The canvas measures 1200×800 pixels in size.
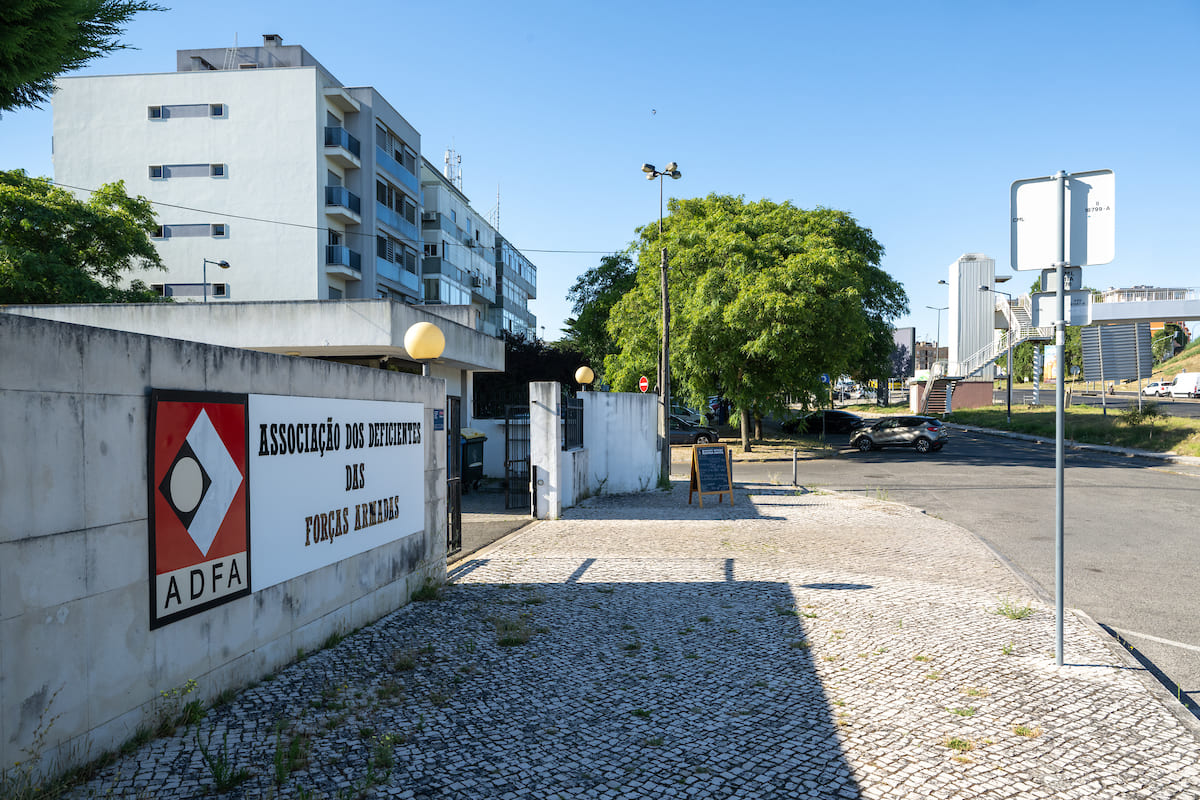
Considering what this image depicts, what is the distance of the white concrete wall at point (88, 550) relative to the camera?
3422 millimetres

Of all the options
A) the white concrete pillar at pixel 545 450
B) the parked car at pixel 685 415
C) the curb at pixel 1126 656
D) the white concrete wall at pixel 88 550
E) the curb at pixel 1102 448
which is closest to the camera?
the white concrete wall at pixel 88 550

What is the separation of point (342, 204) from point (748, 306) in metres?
21.5

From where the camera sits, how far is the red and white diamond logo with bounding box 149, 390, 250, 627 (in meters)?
4.32

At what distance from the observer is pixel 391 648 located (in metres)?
6.03

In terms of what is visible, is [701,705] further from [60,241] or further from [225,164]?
[225,164]

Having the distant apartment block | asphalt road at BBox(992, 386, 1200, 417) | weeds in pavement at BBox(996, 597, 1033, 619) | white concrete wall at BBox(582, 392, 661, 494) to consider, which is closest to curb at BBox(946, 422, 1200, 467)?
asphalt road at BBox(992, 386, 1200, 417)

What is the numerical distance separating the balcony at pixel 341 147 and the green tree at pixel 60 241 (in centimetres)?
1054

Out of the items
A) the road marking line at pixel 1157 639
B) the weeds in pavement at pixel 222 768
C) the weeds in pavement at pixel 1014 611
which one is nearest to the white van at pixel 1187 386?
the weeds in pavement at pixel 1014 611

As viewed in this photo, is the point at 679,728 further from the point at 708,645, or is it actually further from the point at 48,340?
the point at 48,340

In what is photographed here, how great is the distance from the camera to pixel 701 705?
4.89m

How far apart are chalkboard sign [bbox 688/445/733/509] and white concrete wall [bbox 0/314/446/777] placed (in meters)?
11.1

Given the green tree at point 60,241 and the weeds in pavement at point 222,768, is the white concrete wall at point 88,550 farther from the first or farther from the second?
the green tree at point 60,241

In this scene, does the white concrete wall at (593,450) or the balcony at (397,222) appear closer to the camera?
the white concrete wall at (593,450)

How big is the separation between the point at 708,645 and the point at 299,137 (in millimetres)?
35796
